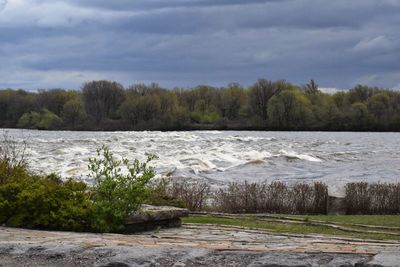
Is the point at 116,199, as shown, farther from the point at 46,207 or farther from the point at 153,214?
the point at 46,207

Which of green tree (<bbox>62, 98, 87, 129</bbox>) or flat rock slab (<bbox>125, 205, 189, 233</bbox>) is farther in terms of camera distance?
green tree (<bbox>62, 98, 87, 129</bbox>)

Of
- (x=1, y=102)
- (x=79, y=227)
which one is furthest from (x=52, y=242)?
(x=1, y=102)

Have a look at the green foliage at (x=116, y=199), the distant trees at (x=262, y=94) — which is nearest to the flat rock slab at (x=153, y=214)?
the green foliage at (x=116, y=199)

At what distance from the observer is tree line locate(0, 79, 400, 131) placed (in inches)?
5108

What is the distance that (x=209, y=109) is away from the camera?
150000 millimetres

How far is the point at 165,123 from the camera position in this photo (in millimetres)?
136875

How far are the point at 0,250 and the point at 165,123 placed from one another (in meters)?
128

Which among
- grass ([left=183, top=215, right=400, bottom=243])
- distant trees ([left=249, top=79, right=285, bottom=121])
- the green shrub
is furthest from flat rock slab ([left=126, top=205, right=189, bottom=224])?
distant trees ([left=249, top=79, right=285, bottom=121])

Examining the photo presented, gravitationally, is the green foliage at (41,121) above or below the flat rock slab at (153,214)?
above

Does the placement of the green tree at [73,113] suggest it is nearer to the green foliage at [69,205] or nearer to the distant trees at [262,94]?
the distant trees at [262,94]

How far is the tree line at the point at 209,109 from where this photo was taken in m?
130

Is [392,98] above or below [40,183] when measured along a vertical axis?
Result: above

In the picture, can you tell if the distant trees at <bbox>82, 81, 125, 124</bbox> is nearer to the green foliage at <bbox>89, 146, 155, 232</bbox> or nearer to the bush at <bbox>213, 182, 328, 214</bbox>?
the bush at <bbox>213, 182, 328, 214</bbox>

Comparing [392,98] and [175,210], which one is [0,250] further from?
[392,98]
